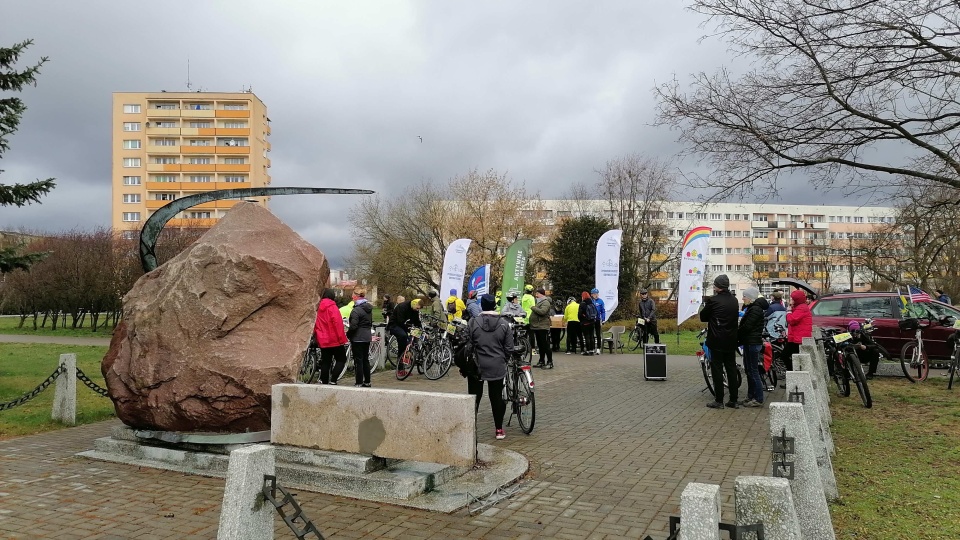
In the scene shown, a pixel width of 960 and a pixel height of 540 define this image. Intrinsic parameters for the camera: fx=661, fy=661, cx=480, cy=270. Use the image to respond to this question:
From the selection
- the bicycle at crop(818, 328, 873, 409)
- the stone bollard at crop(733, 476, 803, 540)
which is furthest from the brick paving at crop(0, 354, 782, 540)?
the stone bollard at crop(733, 476, 803, 540)

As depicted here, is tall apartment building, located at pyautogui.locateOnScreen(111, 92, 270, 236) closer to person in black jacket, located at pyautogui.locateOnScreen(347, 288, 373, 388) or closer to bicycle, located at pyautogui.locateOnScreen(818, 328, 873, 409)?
person in black jacket, located at pyautogui.locateOnScreen(347, 288, 373, 388)

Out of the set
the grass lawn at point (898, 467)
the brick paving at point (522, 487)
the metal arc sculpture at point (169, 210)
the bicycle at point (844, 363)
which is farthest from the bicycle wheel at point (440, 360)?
the grass lawn at point (898, 467)

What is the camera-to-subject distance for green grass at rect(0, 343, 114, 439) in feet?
29.8

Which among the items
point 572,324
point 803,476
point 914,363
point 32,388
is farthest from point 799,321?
point 32,388

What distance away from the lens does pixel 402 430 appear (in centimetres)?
576

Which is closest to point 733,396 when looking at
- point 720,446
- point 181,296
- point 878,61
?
point 720,446

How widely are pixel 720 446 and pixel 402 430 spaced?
3934 millimetres

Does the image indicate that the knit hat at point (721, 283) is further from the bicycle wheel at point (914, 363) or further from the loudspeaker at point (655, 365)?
the bicycle wheel at point (914, 363)

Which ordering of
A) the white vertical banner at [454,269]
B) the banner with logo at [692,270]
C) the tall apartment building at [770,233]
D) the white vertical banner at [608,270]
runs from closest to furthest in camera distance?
the banner with logo at [692,270] < the white vertical banner at [608,270] < the white vertical banner at [454,269] < the tall apartment building at [770,233]

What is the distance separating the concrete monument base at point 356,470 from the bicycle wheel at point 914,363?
10089mm

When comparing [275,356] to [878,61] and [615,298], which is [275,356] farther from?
[615,298]

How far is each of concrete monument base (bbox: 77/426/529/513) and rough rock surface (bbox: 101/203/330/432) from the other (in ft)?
0.98

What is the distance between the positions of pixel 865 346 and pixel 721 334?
4416 mm

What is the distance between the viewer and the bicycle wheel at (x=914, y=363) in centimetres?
1301
